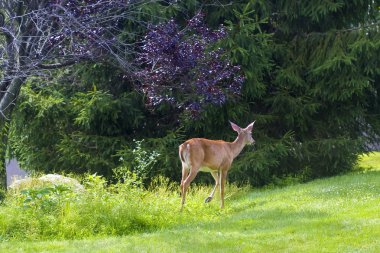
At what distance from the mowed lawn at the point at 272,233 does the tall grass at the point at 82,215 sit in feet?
1.48

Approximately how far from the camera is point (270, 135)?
19766 mm

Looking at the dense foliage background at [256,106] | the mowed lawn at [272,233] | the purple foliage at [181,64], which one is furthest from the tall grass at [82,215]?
the dense foliage background at [256,106]

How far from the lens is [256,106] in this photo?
1981cm

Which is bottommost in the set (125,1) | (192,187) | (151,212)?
(192,187)

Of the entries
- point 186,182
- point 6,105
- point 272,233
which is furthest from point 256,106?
point 272,233

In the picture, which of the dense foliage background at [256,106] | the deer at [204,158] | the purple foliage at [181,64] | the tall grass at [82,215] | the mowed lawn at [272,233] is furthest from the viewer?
the dense foliage background at [256,106]

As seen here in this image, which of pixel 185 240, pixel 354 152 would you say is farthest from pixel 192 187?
pixel 185 240

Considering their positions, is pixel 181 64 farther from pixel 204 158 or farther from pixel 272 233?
pixel 272 233

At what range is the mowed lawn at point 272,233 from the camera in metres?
9.66

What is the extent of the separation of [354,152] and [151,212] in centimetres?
832

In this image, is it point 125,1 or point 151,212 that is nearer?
point 151,212

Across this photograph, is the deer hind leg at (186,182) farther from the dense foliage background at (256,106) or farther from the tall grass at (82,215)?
the dense foliage background at (256,106)

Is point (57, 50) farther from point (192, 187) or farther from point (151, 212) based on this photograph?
point (192, 187)

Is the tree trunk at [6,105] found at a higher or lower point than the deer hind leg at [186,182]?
higher
